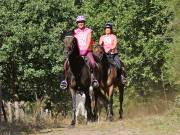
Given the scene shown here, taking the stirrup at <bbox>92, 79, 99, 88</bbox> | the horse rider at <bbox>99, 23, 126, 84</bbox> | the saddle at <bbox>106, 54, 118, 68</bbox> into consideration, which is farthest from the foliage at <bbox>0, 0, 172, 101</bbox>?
the stirrup at <bbox>92, 79, 99, 88</bbox>

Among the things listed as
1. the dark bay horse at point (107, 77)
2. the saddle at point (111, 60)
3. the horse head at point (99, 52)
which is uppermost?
the horse head at point (99, 52)

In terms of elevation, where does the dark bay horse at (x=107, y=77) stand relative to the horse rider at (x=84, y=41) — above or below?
below

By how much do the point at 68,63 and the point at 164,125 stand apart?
14.2 ft

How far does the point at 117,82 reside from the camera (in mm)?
19531

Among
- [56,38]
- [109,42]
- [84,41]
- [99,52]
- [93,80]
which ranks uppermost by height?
[84,41]

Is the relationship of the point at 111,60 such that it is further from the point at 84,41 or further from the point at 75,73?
the point at 75,73

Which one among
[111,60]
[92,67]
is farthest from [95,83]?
[111,60]

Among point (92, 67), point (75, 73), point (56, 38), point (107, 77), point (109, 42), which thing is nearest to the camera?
point (75, 73)

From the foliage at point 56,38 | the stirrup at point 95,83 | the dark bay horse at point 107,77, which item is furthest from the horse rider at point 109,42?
the foliage at point 56,38

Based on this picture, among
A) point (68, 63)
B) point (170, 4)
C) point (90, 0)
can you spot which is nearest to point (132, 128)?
point (68, 63)

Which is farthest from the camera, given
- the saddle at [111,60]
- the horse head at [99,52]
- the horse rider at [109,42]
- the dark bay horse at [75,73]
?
the horse rider at [109,42]

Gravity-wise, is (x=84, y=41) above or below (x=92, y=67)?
above

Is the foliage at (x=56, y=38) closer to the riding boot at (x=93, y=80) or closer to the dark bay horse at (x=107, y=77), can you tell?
the dark bay horse at (x=107, y=77)

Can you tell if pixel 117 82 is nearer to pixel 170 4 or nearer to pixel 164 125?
pixel 164 125
